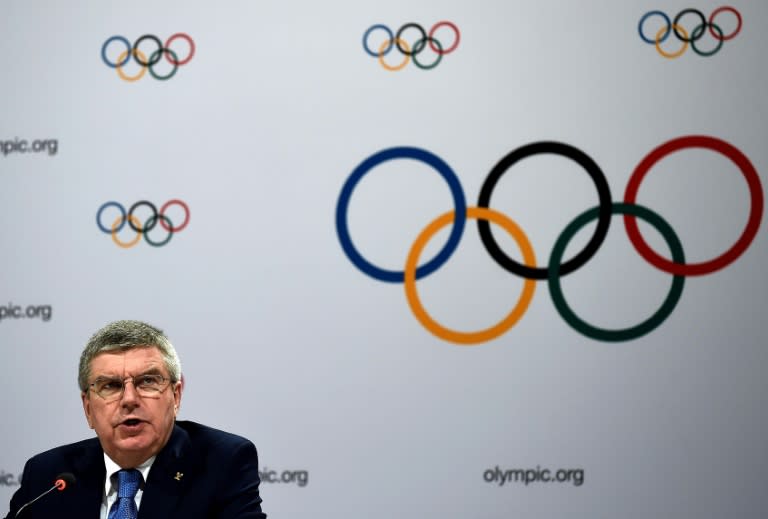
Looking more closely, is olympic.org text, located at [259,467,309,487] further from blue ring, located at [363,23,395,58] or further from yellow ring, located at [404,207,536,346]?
blue ring, located at [363,23,395,58]

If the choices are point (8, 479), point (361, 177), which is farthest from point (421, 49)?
point (8, 479)

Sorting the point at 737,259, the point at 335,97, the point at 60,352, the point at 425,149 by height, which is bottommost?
the point at 60,352

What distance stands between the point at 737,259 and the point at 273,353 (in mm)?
1645

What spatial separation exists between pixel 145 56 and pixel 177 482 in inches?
73.9

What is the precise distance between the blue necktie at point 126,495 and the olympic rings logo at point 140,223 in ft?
4.32

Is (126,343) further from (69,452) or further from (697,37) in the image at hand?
(697,37)

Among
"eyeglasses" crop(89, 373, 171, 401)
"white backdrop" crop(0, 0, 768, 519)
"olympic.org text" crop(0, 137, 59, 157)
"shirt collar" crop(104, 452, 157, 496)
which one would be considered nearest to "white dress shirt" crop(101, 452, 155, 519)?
"shirt collar" crop(104, 452, 157, 496)

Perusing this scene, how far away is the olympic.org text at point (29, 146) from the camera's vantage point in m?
3.34

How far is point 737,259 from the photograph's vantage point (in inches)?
115

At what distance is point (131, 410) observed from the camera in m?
2.02

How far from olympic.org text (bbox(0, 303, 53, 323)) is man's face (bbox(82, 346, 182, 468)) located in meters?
1.34

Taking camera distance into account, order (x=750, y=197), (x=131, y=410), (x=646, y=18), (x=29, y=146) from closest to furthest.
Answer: (x=131, y=410) < (x=750, y=197) < (x=646, y=18) < (x=29, y=146)

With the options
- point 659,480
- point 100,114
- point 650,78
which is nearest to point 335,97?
point 100,114

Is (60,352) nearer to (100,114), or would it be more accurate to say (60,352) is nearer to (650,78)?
(100,114)
